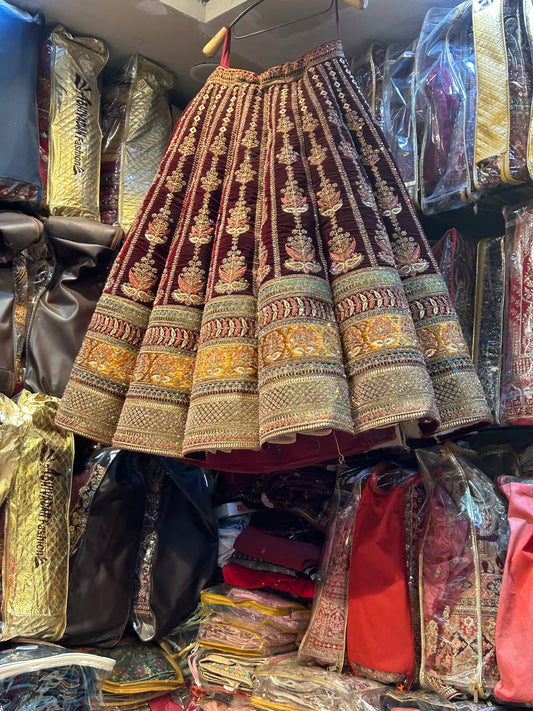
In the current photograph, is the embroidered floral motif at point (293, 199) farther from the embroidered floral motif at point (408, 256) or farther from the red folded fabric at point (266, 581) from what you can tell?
the red folded fabric at point (266, 581)

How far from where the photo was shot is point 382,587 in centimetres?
106

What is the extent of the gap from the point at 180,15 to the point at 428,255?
2.96 ft

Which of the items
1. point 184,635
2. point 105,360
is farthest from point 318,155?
point 184,635

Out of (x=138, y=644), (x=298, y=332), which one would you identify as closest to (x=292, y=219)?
(x=298, y=332)

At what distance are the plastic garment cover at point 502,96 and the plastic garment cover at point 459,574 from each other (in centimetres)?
53

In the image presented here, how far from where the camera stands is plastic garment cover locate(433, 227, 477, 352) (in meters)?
1.20

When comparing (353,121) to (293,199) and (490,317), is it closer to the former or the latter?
(293,199)

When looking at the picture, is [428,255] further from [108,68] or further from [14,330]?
[108,68]

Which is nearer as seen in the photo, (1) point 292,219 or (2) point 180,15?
(1) point 292,219

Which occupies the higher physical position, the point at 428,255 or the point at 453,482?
the point at 428,255

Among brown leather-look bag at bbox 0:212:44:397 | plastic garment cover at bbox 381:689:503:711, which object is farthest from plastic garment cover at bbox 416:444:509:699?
brown leather-look bag at bbox 0:212:44:397

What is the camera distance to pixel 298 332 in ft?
2.83

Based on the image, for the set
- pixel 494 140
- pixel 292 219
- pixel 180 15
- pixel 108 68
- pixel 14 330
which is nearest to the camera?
pixel 292 219

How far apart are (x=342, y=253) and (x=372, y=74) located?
0.72m
